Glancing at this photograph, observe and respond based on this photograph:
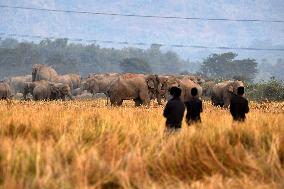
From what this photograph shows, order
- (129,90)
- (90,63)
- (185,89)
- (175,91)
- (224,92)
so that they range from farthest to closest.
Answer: (90,63) < (224,92) < (185,89) < (129,90) < (175,91)

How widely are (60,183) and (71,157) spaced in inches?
35.9

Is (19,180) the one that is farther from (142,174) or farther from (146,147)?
(146,147)

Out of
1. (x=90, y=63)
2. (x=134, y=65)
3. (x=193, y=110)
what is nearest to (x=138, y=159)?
(x=193, y=110)

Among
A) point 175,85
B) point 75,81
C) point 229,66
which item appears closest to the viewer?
point 175,85

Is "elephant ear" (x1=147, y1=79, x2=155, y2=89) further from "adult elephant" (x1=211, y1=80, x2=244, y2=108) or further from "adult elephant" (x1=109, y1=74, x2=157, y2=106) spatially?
"adult elephant" (x1=211, y1=80, x2=244, y2=108)

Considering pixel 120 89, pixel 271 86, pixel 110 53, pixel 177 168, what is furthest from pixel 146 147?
pixel 110 53

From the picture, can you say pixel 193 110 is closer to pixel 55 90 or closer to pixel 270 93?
pixel 55 90

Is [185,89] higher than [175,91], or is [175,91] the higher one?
[175,91]

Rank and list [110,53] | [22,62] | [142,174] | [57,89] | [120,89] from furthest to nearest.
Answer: [110,53], [22,62], [57,89], [120,89], [142,174]

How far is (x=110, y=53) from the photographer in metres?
164

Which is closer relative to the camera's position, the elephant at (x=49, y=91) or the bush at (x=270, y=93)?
the elephant at (x=49, y=91)

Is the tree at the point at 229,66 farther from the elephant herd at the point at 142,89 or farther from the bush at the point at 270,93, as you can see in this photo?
the elephant herd at the point at 142,89

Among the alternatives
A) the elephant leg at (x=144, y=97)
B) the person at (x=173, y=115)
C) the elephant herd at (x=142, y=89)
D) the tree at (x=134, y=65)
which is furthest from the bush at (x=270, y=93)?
the tree at (x=134, y=65)

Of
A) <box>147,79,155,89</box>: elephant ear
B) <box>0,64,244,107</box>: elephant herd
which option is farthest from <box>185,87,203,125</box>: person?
<box>147,79,155,89</box>: elephant ear
